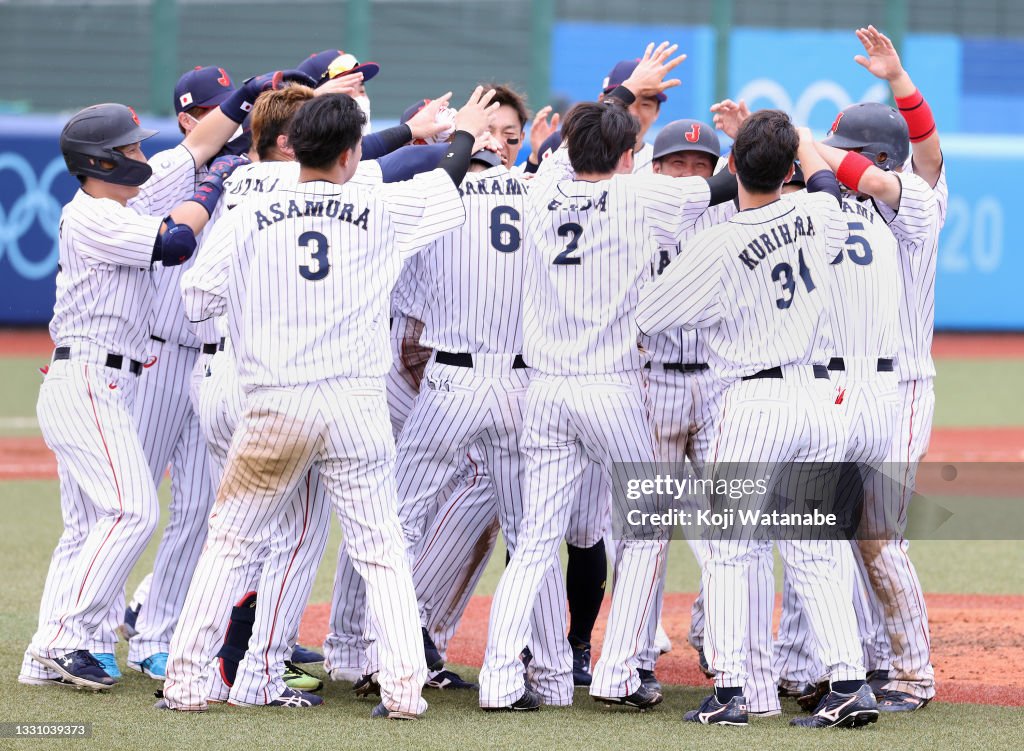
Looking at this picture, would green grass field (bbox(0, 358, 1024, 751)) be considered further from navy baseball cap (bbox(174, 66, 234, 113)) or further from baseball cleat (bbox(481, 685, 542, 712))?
navy baseball cap (bbox(174, 66, 234, 113))

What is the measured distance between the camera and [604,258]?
498 centimetres

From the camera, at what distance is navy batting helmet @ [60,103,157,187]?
17.2ft

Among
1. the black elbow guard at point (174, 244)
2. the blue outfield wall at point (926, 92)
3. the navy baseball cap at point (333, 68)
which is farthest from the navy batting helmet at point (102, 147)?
the blue outfield wall at point (926, 92)

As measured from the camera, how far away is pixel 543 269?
199 inches

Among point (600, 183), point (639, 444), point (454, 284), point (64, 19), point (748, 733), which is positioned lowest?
point (748, 733)

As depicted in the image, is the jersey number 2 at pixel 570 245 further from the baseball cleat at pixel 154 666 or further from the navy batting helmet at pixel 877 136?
the baseball cleat at pixel 154 666

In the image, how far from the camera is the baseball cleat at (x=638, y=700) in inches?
198

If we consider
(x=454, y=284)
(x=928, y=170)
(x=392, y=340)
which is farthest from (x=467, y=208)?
(x=928, y=170)

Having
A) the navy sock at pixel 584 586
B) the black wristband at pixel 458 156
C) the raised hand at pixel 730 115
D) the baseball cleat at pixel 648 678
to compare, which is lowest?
the baseball cleat at pixel 648 678

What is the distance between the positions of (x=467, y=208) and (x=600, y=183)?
0.59 m

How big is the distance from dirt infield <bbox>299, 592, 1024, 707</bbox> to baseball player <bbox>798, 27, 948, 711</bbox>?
319 millimetres

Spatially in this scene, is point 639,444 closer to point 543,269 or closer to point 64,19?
point 543,269

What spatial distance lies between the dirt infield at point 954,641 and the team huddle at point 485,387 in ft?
1.33

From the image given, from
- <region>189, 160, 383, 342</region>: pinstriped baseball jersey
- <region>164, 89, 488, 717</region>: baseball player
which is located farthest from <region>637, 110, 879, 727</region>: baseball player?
<region>189, 160, 383, 342</region>: pinstriped baseball jersey
